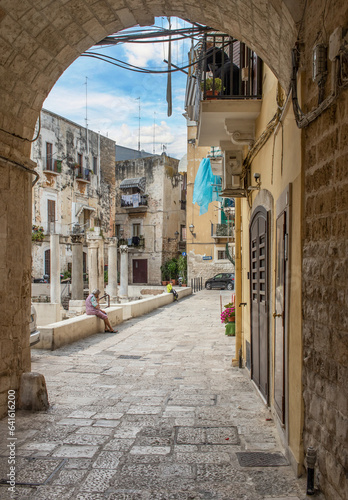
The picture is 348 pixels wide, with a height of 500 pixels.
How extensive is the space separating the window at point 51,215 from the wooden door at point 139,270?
11.1 m

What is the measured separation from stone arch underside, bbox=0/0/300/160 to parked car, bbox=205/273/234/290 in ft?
83.1

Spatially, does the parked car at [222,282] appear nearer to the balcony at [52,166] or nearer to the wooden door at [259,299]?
the balcony at [52,166]

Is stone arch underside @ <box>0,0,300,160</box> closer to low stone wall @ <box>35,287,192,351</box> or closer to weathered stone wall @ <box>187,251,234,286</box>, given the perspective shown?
low stone wall @ <box>35,287,192,351</box>

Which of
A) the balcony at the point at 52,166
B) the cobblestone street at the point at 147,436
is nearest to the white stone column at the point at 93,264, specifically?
the cobblestone street at the point at 147,436

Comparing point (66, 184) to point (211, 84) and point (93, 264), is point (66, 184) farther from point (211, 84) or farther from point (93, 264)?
point (211, 84)

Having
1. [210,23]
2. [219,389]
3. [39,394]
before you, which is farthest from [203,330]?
[210,23]

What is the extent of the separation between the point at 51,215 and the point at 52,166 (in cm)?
334

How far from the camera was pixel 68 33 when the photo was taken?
493cm

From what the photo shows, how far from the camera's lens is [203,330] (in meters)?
12.2

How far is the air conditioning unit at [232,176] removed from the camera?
23.5ft

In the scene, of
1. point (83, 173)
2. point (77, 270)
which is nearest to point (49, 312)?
point (77, 270)

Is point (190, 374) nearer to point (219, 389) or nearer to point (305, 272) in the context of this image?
point (219, 389)

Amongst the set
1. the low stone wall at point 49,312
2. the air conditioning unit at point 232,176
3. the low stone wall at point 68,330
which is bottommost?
the low stone wall at point 49,312

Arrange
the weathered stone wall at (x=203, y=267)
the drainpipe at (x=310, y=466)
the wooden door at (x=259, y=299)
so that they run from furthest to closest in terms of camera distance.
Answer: the weathered stone wall at (x=203, y=267), the wooden door at (x=259, y=299), the drainpipe at (x=310, y=466)
